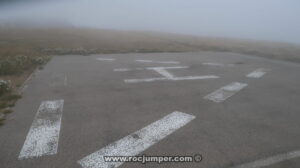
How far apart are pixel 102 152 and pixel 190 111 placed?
2602mm

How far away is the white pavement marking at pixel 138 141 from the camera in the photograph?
346 centimetres

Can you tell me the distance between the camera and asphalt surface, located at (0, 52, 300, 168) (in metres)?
3.70

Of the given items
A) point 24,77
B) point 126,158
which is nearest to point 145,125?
point 126,158

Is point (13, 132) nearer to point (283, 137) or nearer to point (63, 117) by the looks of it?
point (63, 117)

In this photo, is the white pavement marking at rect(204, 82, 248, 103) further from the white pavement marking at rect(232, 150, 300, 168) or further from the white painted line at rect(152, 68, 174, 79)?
the white pavement marking at rect(232, 150, 300, 168)

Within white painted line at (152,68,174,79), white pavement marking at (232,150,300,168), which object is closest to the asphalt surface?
white pavement marking at (232,150,300,168)

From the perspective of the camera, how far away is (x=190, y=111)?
5586 mm

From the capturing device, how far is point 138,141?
13.4ft

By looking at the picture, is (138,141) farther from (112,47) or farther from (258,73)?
(112,47)

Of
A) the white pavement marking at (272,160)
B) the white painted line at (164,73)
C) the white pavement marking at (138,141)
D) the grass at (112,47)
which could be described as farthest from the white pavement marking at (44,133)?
the grass at (112,47)

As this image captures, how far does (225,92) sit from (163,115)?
117 inches

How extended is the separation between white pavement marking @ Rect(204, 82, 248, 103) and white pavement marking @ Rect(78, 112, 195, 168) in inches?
68.0

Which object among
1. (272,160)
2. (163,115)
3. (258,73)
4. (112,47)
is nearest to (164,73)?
(258,73)

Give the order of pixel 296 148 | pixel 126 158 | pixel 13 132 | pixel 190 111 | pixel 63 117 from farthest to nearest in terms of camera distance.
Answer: pixel 190 111
pixel 63 117
pixel 13 132
pixel 296 148
pixel 126 158
